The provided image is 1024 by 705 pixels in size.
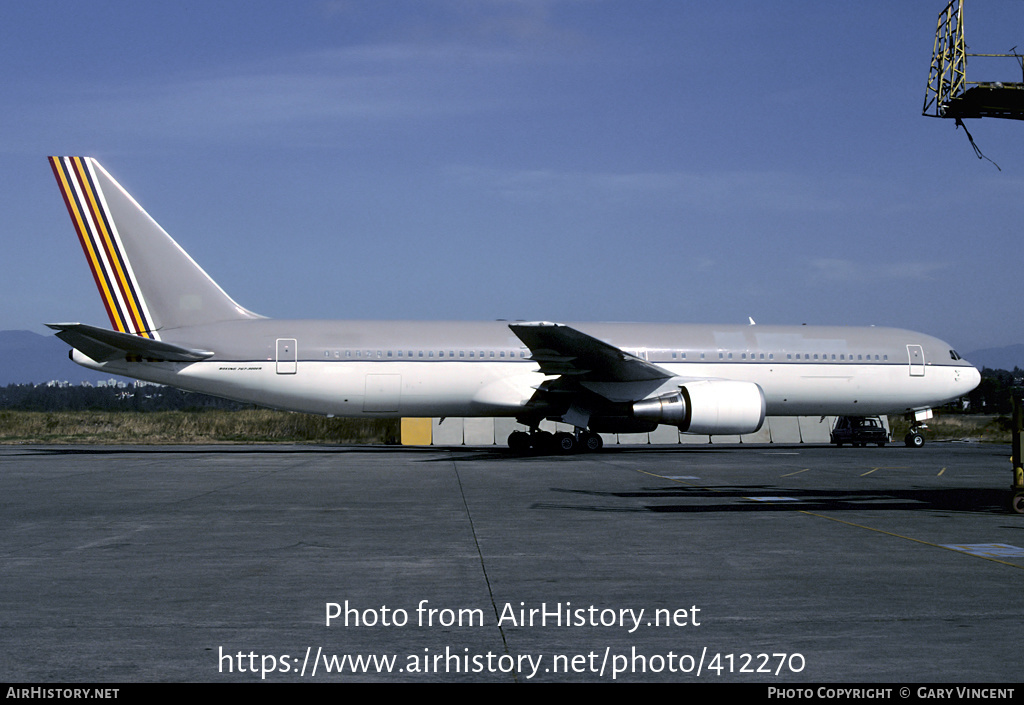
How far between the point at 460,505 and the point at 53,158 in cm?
1948

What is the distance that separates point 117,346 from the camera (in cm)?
2452

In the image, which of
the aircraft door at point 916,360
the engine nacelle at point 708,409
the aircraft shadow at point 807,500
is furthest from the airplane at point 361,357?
the aircraft shadow at point 807,500

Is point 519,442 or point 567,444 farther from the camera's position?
point 519,442

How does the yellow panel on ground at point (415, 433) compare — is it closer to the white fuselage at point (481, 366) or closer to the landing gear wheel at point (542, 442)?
the white fuselage at point (481, 366)

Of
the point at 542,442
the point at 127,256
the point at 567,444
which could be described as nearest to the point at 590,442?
the point at 567,444

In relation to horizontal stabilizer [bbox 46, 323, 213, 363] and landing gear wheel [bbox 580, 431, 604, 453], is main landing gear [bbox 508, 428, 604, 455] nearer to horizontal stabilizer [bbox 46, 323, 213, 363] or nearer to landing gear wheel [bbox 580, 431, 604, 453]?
landing gear wheel [bbox 580, 431, 604, 453]

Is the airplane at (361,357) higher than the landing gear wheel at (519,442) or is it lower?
higher

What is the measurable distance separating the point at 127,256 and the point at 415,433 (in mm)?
16107

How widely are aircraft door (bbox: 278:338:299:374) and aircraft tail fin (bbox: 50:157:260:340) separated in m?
2.40

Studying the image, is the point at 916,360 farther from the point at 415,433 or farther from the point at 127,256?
the point at 127,256

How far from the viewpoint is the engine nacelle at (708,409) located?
2356cm

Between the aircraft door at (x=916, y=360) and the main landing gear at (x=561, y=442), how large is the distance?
1051 cm
